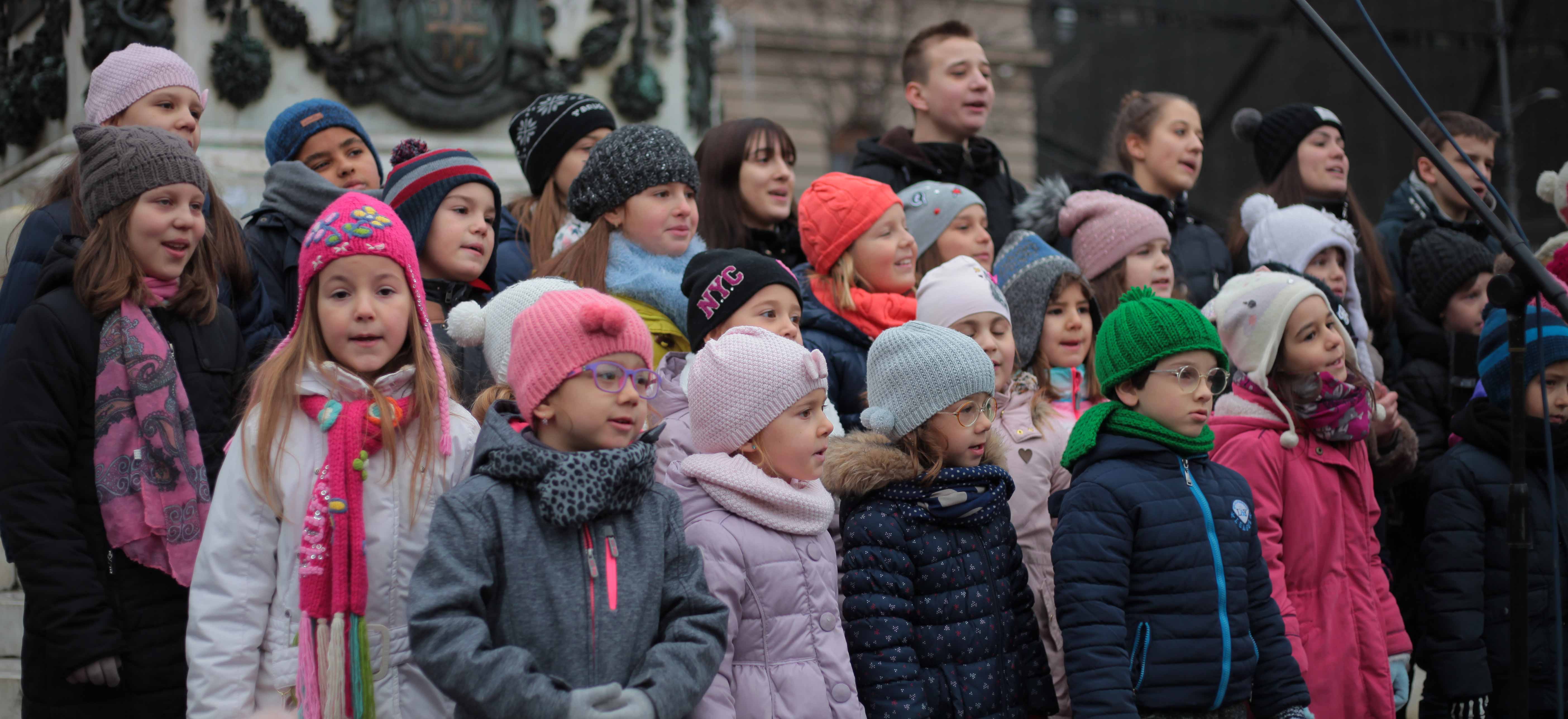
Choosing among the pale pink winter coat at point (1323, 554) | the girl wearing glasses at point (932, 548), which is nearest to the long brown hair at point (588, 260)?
the girl wearing glasses at point (932, 548)

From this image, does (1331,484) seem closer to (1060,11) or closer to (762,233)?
(762,233)

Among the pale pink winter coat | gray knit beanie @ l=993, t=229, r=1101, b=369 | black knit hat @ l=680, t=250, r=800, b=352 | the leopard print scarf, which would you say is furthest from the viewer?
gray knit beanie @ l=993, t=229, r=1101, b=369

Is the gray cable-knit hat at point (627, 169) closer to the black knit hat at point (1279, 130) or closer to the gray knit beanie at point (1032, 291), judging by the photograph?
the gray knit beanie at point (1032, 291)

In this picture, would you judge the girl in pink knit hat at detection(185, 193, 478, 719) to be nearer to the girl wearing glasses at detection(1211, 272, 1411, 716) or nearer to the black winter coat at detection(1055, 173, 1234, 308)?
the girl wearing glasses at detection(1211, 272, 1411, 716)

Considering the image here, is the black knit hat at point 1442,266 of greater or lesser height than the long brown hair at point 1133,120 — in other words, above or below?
below

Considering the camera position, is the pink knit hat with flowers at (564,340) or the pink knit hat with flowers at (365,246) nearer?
the pink knit hat with flowers at (564,340)

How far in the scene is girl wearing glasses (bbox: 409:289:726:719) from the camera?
2.62m

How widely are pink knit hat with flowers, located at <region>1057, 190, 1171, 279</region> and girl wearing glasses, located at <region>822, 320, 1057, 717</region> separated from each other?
179 cm

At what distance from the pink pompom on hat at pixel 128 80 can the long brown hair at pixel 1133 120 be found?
3782 millimetres

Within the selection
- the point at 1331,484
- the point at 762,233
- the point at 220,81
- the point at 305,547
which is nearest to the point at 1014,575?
the point at 1331,484

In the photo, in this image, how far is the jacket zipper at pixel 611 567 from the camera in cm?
281

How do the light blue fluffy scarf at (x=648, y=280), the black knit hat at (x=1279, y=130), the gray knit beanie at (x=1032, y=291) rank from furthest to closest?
the black knit hat at (x=1279, y=130), the gray knit beanie at (x=1032, y=291), the light blue fluffy scarf at (x=648, y=280)

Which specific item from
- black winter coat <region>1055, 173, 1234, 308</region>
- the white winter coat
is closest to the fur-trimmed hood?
the white winter coat

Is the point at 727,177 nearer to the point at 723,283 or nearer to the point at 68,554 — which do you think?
the point at 723,283
